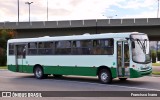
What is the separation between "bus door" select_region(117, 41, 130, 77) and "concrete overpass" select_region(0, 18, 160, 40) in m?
33.8

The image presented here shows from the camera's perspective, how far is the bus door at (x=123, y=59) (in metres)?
18.7

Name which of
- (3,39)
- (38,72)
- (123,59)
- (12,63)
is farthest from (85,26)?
(123,59)

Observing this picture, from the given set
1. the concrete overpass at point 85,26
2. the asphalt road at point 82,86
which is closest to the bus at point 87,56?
the asphalt road at point 82,86

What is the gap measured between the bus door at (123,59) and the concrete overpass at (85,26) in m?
33.8

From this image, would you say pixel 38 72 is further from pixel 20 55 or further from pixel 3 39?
pixel 3 39

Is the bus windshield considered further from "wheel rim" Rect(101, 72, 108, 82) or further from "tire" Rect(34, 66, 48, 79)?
"tire" Rect(34, 66, 48, 79)

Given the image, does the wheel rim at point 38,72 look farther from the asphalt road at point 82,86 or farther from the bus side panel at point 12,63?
the asphalt road at point 82,86

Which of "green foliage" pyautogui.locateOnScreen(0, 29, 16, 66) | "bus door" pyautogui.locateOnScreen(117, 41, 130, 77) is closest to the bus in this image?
"bus door" pyautogui.locateOnScreen(117, 41, 130, 77)

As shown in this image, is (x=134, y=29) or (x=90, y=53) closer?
(x=90, y=53)

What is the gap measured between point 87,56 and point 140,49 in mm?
3248

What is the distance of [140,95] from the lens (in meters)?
14.4

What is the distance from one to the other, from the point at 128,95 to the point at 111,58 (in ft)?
16.8

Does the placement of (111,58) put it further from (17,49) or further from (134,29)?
(134,29)

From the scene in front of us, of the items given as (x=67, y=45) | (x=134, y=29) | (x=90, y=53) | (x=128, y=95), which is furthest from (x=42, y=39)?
(x=134, y=29)
